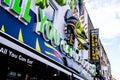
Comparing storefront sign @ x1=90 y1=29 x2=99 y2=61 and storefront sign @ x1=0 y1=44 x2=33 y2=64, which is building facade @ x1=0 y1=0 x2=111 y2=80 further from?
storefront sign @ x1=90 y1=29 x2=99 y2=61

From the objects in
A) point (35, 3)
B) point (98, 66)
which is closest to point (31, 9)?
point (35, 3)

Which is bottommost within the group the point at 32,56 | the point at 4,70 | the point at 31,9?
the point at 4,70

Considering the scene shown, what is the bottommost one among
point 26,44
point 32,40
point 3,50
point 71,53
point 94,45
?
point 3,50

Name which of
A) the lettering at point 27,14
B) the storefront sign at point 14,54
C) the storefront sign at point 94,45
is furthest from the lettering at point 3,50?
the storefront sign at point 94,45

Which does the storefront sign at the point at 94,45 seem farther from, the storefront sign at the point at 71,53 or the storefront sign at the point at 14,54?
the storefront sign at the point at 14,54

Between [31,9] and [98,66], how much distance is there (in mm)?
16418

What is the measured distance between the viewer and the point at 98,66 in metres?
24.4

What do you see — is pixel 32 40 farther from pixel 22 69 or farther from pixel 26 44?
pixel 22 69

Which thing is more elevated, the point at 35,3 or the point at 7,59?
the point at 35,3

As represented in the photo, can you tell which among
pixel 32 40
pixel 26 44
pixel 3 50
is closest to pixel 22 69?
pixel 26 44

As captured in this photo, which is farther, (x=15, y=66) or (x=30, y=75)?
(x=30, y=75)

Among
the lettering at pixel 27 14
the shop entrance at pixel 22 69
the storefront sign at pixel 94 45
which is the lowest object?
the shop entrance at pixel 22 69

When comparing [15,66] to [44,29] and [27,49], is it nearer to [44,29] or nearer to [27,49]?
[27,49]

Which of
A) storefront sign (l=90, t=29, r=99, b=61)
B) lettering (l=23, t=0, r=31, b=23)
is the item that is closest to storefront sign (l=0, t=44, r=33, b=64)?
lettering (l=23, t=0, r=31, b=23)
